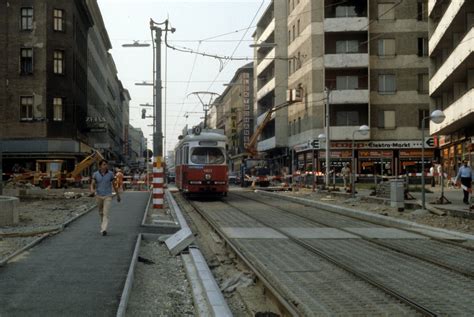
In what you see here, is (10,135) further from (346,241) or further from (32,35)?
(346,241)

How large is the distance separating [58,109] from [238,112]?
64.9 m

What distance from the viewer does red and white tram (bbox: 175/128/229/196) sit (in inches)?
1218

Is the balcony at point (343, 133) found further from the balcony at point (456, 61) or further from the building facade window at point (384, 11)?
the balcony at point (456, 61)

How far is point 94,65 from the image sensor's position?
77.1 m

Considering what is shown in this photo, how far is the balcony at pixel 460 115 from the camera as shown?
104 ft

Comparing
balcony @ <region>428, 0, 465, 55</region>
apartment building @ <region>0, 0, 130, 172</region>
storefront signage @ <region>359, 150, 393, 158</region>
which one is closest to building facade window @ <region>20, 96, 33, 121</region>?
apartment building @ <region>0, 0, 130, 172</region>

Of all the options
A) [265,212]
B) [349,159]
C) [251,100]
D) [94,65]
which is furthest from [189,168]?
[251,100]

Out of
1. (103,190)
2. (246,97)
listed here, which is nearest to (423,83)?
(103,190)

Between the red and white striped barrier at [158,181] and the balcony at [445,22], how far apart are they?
20.2 metres

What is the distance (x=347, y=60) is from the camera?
5553 centimetres

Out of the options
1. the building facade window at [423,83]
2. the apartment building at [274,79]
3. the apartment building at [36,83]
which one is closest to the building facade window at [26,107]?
the apartment building at [36,83]

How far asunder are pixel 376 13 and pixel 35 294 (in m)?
52.4

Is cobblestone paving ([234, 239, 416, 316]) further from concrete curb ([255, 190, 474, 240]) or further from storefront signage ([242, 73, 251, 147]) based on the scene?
storefront signage ([242, 73, 251, 147])

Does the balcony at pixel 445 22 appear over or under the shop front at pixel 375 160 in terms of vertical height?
over
